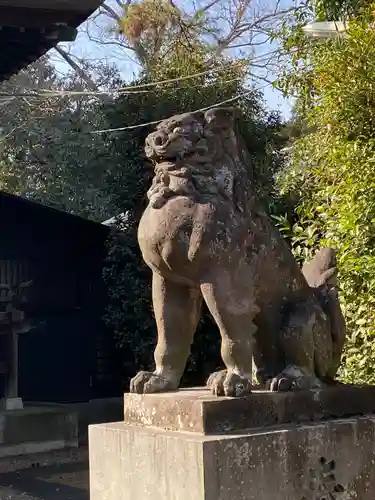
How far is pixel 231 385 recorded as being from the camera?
2.60m

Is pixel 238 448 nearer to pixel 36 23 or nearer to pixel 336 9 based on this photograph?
pixel 336 9

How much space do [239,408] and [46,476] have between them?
5549 mm

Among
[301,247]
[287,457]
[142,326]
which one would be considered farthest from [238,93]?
[287,457]

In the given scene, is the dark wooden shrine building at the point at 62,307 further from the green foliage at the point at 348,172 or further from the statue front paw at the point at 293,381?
the statue front paw at the point at 293,381

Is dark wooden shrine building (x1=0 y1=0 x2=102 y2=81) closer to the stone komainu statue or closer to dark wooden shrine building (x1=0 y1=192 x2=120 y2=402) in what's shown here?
dark wooden shrine building (x1=0 y1=192 x2=120 y2=402)

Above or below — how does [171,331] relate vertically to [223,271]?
below

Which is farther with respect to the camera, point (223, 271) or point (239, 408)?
point (223, 271)

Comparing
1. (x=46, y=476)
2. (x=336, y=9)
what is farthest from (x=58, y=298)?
(x=336, y=9)

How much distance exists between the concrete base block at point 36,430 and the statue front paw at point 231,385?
6.45 m

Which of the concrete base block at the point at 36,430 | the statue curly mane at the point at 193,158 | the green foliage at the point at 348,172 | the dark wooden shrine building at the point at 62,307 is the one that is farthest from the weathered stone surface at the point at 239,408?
the dark wooden shrine building at the point at 62,307

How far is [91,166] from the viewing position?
1552cm

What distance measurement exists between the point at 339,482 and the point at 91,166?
13.3 m

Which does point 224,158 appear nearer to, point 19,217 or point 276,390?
point 276,390

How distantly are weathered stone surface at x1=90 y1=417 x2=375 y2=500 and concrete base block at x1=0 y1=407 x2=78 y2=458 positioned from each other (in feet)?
19.7
